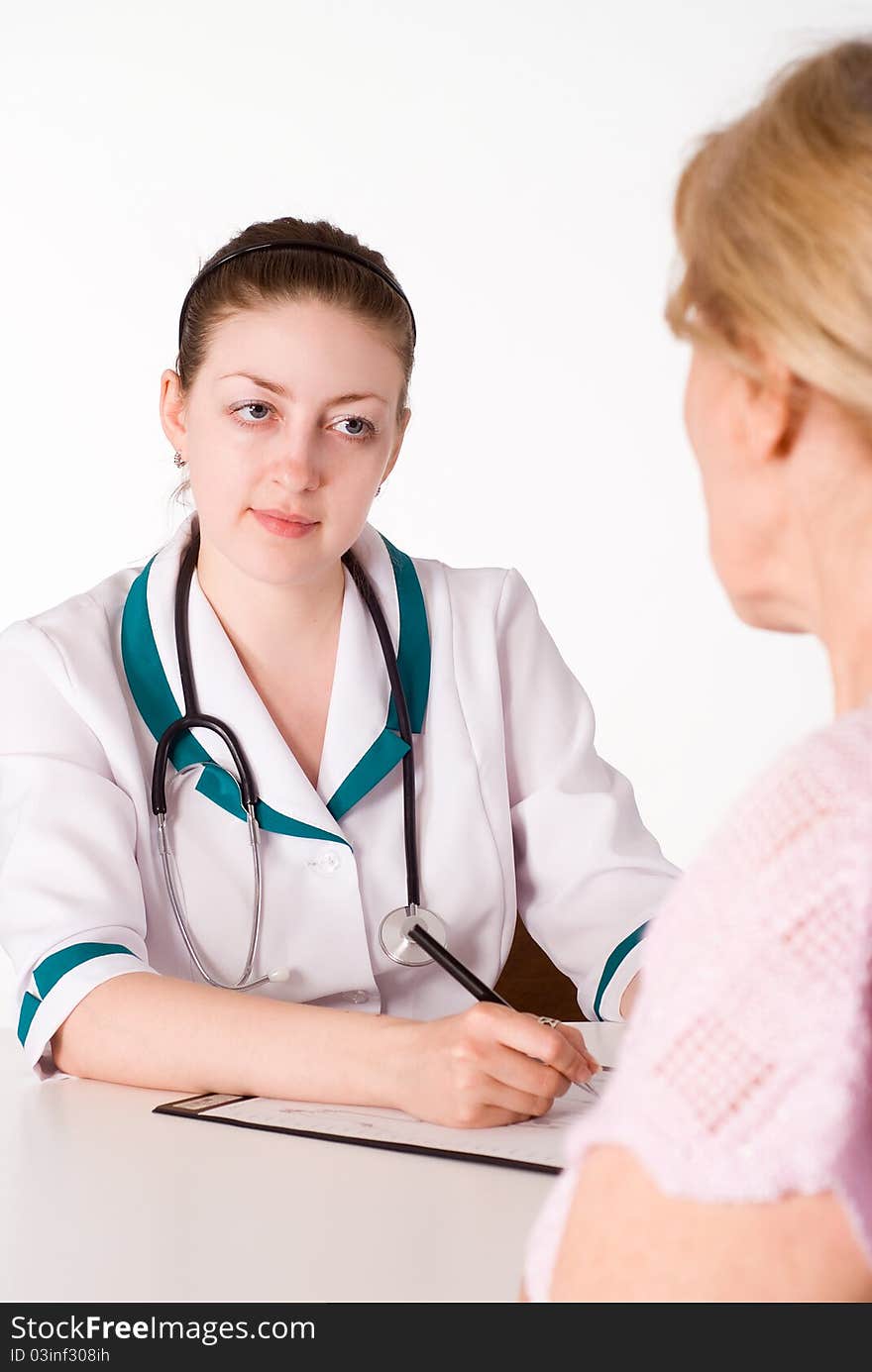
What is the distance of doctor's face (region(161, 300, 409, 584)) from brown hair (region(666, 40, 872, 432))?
2.58 feet

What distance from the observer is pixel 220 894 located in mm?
1497

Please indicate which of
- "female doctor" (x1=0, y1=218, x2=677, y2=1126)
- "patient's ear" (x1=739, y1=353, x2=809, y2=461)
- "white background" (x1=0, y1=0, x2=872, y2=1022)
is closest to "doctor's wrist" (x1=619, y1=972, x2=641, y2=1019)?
"female doctor" (x1=0, y1=218, x2=677, y2=1126)

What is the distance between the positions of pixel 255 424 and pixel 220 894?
46 cm

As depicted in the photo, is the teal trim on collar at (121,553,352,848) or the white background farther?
the white background

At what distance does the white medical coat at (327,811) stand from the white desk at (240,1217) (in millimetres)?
252

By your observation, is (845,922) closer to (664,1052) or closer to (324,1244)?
(664,1052)

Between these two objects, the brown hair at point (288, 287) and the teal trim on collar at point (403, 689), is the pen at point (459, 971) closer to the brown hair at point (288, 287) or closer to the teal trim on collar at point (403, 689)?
the teal trim on collar at point (403, 689)

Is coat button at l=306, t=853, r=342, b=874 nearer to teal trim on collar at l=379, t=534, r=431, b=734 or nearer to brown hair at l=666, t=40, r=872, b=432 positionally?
teal trim on collar at l=379, t=534, r=431, b=734

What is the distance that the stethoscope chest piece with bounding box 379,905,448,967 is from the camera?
1433 mm

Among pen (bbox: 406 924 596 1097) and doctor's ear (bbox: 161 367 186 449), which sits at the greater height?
doctor's ear (bbox: 161 367 186 449)

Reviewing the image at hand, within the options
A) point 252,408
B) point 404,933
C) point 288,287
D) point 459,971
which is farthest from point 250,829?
point 288,287

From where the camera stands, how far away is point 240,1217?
0.94 meters

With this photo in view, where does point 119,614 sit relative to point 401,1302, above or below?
above
